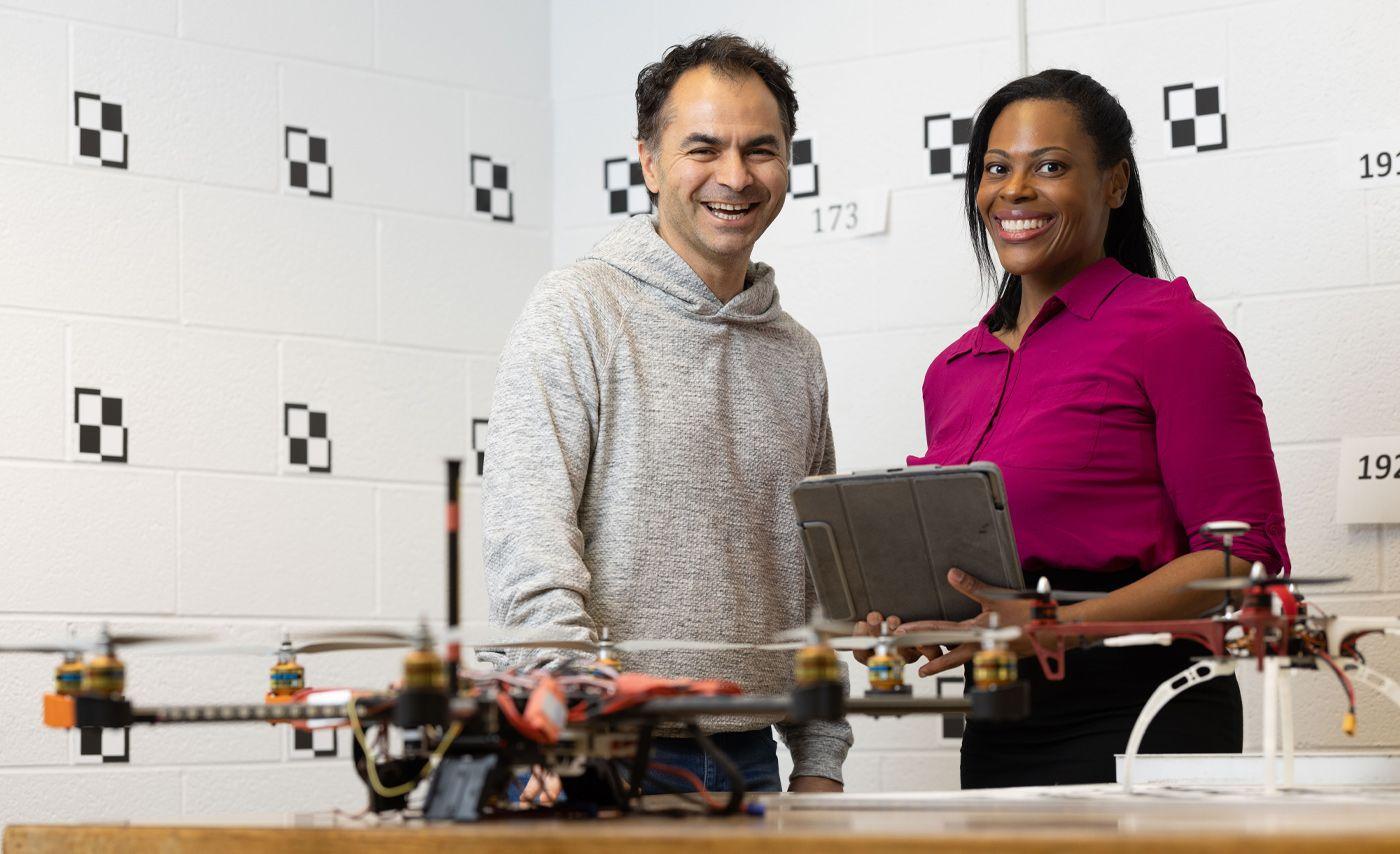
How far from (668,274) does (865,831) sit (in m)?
1.35

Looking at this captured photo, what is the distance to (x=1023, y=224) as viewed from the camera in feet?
7.50

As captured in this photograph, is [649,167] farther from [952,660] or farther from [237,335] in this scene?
[237,335]

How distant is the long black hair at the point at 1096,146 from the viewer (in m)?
2.31

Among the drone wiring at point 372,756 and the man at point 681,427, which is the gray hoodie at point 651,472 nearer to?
the man at point 681,427

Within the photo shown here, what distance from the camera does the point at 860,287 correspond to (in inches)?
137

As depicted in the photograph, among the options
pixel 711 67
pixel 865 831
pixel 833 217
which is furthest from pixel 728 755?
pixel 833 217

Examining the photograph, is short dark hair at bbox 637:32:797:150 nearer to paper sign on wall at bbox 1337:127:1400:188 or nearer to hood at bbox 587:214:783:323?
hood at bbox 587:214:783:323

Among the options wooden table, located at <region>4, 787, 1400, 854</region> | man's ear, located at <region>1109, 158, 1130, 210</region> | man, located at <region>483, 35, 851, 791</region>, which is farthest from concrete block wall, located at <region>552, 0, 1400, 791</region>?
wooden table, located at <region>4, 787, 1400, 854</region>

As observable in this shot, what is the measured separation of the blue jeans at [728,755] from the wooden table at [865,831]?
62 cm

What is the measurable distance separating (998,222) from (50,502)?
5.68 feet

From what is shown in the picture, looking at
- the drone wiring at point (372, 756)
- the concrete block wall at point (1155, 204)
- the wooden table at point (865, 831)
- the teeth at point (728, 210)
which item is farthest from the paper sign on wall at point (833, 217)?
the drone wiring at point (372, 756)

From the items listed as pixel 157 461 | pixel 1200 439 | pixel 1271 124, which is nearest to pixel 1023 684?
pixel 1200 439

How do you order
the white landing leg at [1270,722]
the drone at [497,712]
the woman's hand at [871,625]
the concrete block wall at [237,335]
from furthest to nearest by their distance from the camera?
the concrete block wall at [237,335] < the woman's hand at [871,625] < the white landing leg at [1270,722] < the drone at [497,712]

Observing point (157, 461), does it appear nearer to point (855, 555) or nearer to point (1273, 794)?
point (855, 555)
